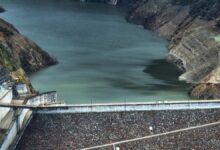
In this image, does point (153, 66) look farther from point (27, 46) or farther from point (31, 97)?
point (31, 97)

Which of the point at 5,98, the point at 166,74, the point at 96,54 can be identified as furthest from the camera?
the point at 96,54

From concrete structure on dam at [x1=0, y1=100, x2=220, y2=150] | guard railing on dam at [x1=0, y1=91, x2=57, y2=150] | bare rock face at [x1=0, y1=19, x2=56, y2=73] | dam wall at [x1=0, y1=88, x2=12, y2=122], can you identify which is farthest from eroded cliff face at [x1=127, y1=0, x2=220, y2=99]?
guard railing on dam at [x1=0, y1=91, x2=57, y2=150]

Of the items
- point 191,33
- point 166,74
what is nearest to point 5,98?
point 166,74

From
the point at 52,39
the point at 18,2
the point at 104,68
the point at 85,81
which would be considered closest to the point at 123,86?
the point at 85,81

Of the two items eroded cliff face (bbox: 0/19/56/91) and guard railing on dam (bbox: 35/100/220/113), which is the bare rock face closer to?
eroded cliff face (bbox: 0/19/56/91)

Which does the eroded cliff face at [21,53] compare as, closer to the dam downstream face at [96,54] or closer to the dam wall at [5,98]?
the dam downstream face at [96,54]

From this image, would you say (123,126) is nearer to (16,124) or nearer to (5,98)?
(16,124)
